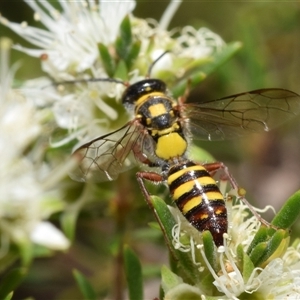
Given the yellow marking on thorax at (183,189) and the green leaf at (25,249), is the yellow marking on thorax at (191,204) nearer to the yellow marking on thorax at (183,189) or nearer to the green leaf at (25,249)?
the yellow marking on thorax at (183,189)

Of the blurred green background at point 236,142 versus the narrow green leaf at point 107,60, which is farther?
the blurred green background at point 236,142

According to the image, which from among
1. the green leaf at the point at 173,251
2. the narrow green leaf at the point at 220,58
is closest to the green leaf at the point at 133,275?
the green leaf at the point at 173,251

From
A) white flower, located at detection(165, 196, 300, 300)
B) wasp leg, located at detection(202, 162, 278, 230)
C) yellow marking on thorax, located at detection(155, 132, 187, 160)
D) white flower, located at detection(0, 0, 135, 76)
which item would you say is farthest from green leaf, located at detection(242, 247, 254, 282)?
white flower, located at detection(0, 0, 135, 76)

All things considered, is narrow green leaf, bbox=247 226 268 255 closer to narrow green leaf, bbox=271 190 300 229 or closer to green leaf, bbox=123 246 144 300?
narrow green leaf, bbox=271 190 300 229

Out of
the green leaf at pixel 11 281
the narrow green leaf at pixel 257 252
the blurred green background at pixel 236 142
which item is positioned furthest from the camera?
the blurred green background at pixel 236 142

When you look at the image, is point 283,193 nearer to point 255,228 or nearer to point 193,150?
point 193,150

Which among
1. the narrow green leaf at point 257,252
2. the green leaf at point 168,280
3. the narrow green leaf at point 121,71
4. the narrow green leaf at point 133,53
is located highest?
the narrow green leaf at point 133,53
